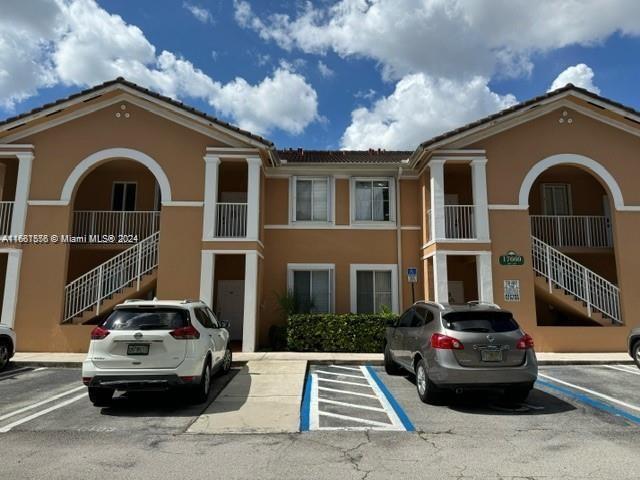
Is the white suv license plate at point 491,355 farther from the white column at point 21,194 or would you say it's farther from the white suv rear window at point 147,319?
the white column at point 21,194

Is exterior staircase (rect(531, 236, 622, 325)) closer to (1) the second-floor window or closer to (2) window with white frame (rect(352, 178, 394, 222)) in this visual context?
(2) window with white frame (rect(352, 178, 394, 222))

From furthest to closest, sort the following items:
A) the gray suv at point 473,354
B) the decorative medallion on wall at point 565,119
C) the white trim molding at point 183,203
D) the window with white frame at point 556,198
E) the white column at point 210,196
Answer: the window with white frame at point 556,198 < the decorative medallion on wall at point 565,119 < the white trim molding at point 183,203 < the white column at point 210,196 < the gray suv at point 473,354

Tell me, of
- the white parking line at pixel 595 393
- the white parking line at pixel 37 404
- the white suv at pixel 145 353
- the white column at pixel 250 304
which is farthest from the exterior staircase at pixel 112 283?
the white parking line at pixel 595 393

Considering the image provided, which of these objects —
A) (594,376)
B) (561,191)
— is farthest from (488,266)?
(561,191)

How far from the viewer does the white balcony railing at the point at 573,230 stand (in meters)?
15.6

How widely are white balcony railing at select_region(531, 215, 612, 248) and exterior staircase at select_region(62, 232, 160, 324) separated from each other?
12.8 m

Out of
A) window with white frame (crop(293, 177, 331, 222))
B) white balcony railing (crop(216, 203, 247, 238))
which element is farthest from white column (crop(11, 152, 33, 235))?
window with white frame (crop(293, 177, 331, 222))

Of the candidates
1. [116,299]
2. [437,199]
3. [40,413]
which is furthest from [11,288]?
[437,199]

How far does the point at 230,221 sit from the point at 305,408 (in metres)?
8.35

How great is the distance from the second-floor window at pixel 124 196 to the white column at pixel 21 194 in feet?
10.0

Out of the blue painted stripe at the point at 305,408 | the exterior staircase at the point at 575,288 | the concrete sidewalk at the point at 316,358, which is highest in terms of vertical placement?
the exterior staircase at the point at 575,288

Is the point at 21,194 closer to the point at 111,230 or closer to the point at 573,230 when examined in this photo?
the point at 111,230

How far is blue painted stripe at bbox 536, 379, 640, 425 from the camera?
22.0 ft

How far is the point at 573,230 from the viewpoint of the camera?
623 inches
